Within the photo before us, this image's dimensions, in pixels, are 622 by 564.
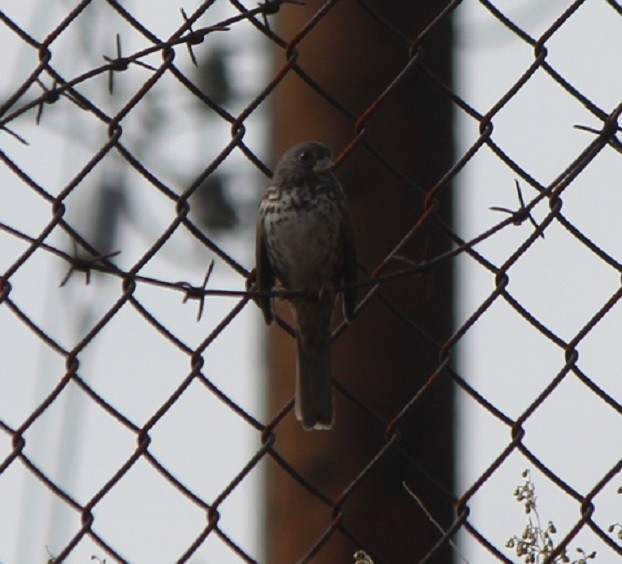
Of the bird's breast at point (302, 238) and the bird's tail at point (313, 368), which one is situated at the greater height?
the bird's breast at point (302, 238)

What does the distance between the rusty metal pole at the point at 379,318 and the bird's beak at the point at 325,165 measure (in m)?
0.05

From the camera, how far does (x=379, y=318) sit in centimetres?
313

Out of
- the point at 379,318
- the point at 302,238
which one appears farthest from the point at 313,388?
the point at 302,238

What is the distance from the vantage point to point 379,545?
3045mm

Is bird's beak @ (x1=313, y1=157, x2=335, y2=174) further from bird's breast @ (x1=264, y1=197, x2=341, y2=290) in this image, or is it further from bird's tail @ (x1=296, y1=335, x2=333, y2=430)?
bird's breast @ (x1=264, y1=197, x2=341, y2=290)

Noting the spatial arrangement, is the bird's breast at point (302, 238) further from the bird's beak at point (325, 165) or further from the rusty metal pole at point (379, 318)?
the rusty metal pole at point (379, 318)

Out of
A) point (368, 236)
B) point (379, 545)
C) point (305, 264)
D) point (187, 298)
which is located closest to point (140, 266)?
point (187, 298)

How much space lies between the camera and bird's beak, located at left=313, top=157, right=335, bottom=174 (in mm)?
3231

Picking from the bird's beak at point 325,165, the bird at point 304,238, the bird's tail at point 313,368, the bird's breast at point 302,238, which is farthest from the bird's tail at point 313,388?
the bird's breast at point 302,238

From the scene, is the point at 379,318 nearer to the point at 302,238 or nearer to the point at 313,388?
the point at 313,388

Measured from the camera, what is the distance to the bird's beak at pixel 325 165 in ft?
10.6

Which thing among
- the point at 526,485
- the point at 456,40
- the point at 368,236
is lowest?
the point at 526,485

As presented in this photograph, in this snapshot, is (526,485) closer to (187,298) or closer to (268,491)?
(268,491)

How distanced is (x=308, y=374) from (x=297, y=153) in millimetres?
579
